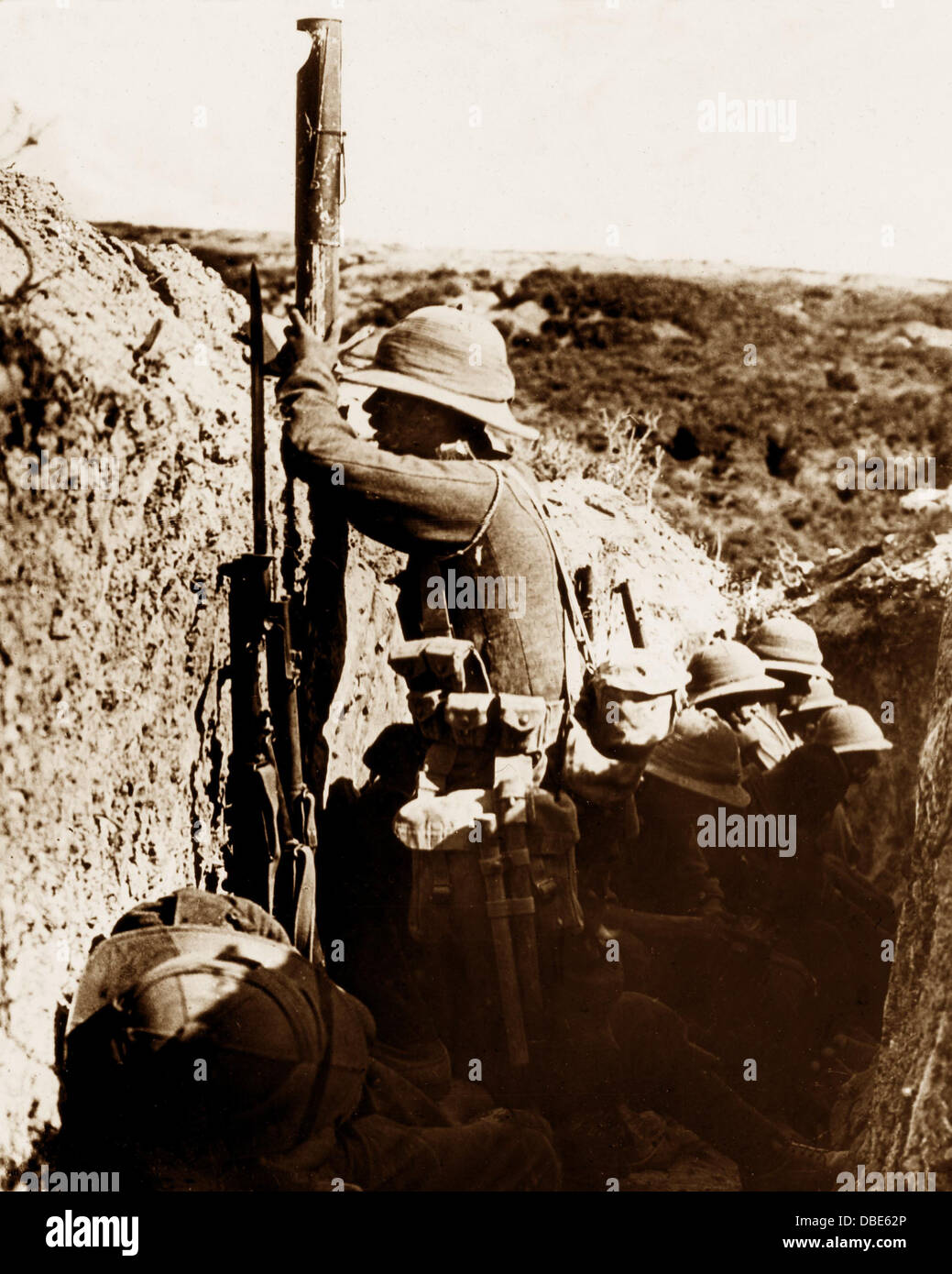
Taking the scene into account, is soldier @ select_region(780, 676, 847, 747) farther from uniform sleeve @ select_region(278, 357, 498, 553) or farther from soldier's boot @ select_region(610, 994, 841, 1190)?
uniform sleeve @ select_region(278, 357, 498, 553)

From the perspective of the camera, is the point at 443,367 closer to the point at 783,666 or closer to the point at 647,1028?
the point at 647,1028

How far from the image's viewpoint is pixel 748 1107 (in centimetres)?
534

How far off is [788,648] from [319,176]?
2.75 meters

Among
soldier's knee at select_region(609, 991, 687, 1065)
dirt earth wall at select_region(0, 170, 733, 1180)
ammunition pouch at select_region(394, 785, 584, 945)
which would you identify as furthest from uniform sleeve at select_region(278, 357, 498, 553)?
soldier's knee at select_region(609, 991, 687, 1065)

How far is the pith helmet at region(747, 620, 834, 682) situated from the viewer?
22.2ft

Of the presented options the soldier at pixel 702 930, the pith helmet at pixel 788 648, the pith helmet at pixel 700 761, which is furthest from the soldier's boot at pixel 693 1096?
the pith helmet at pixel 788 648

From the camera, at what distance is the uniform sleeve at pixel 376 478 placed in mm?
4555

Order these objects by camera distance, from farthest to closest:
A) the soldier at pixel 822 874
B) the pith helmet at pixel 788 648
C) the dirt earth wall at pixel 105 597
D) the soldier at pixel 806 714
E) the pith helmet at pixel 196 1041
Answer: the pith helmet at pixel 788 648 < the soldier at pixel 806 714 < the soldier at pixel 822 874 < the dirt earth wall at pixel 105 597 < the pith helmet at pixel 196 1041

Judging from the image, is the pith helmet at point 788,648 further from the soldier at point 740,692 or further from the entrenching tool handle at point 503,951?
the entrenching tool handle at point 503,951

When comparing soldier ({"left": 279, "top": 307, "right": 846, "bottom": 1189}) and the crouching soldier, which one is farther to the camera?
soldier ({"left": 279, "top": 307, "right": 846, "bottom": 1189})

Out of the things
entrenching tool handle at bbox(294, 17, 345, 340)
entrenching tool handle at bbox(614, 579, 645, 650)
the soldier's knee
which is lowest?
the soldier's knee

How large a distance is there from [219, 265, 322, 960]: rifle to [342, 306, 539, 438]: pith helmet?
374 mm

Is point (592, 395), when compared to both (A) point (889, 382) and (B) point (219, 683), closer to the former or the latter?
(A) point (889, 382)

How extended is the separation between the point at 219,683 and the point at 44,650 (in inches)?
28.4
